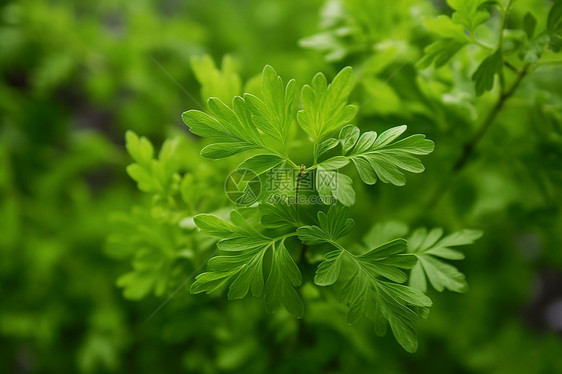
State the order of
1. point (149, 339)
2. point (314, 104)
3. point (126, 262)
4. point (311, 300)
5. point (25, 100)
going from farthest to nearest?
point (25, 100) < point (126, 262) < point (149, 339) < point (311, 300) < point (314, 104)

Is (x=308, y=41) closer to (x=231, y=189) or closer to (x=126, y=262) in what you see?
(x=231, y=189)

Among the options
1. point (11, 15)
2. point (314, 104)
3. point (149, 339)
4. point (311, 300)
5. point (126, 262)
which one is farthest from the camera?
point (11, 15)

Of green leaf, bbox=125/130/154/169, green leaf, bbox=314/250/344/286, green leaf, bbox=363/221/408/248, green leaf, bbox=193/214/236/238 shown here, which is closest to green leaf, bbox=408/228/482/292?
green leaf, bbox=363/221/408/248

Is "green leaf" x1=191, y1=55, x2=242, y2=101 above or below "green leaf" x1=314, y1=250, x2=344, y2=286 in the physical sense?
above

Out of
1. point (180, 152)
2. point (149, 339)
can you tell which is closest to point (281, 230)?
point (180, 152)

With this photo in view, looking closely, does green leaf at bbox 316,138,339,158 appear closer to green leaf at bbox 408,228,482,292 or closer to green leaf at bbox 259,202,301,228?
green leaf at bbox 259,202,301,228

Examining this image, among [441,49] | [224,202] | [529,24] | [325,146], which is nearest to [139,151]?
[224,202]
